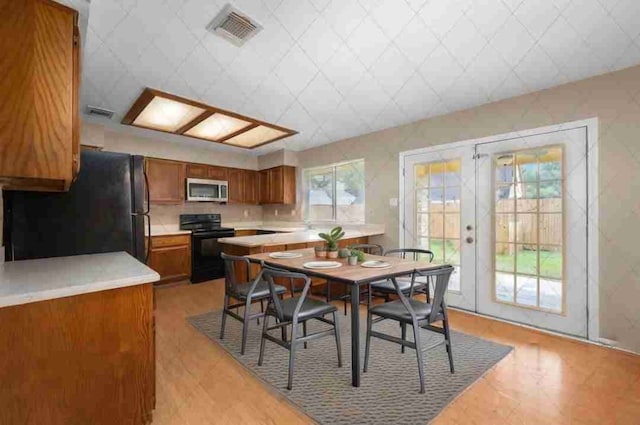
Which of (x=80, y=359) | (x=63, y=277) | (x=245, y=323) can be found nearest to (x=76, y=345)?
(x=80, y=359)

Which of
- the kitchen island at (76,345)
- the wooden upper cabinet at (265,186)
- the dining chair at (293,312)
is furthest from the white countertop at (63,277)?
the wooden upper cabinet at (265,186)

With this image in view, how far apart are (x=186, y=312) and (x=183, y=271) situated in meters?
1.33

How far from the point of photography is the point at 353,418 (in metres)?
1.61

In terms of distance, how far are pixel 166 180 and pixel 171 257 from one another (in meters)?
1.21

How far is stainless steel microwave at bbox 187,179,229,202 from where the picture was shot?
4914 mm

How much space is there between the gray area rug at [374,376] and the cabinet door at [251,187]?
331 cm

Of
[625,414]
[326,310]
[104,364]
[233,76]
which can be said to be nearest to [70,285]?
[104,364]

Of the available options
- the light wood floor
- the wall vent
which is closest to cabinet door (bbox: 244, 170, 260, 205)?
the wall vent

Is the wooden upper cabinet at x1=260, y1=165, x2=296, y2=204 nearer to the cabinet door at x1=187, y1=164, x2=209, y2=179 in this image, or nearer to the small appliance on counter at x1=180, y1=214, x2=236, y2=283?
the small appliance on counter at x1=180, y1=214, x2=236, y2=283

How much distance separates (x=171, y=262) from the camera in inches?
174

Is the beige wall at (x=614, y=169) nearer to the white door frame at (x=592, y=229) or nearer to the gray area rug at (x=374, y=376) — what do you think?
the white door frame at (x=592, y=229)

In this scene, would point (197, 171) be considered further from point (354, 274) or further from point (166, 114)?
point (354, 274)

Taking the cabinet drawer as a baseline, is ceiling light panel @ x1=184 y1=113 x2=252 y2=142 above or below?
above

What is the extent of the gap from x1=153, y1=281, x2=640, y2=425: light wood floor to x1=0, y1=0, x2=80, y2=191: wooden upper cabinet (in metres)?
1.43
